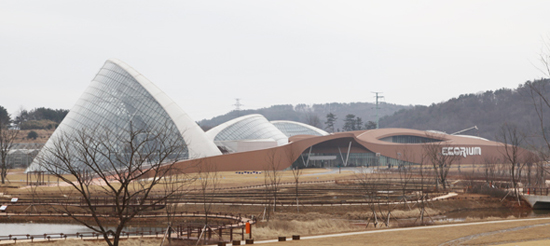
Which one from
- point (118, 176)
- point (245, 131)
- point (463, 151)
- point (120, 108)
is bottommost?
point (118, 176)

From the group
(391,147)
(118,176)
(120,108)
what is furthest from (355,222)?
(391,147)

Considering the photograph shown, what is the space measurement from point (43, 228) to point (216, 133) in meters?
66.0

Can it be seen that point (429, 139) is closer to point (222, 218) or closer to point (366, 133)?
point (366, 133)

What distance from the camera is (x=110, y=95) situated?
246 feet

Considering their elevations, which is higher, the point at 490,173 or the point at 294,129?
the point at 294,129

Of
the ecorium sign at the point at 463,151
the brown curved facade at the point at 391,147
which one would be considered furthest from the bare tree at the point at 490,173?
the ecorium sign at the point at 463,151

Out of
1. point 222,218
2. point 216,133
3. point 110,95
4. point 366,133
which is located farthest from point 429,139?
point 222,218

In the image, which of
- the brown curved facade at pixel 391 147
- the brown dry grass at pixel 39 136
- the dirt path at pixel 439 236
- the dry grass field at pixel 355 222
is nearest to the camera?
the dirt path at pixel 439 236

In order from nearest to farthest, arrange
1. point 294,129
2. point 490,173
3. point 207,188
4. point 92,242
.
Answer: point 92,242, point 207,188, point 490,173, point 294,129

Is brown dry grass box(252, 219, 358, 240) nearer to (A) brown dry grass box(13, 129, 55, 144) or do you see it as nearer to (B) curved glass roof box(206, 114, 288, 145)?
(B) curved glass roof box(206, 114, 288, 145)

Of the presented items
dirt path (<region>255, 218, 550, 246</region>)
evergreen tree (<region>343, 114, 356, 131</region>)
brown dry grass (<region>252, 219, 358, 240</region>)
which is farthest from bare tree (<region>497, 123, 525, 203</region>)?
evergreen tree (<region>343, 114, 356, 131</region>)

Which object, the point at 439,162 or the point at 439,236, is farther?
the point at 439,162

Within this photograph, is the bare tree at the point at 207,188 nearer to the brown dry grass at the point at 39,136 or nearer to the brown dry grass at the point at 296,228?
the brown dry grass at the point at 296,228

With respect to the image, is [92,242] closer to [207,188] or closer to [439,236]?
[439,236]
